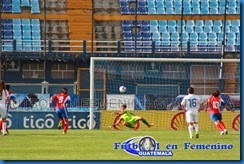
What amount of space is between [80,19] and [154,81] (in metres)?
Result: 13.8

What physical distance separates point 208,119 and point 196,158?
14428 millimetres

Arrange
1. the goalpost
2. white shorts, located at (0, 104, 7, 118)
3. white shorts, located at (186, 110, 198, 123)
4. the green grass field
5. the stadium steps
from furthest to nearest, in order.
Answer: the stadium steps < the goalpost < white shorts, located at (0, 104, 7, 118) < white shorts, located at (186, 110, 198, 123) < the green grass field

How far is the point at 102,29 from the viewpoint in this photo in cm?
4469

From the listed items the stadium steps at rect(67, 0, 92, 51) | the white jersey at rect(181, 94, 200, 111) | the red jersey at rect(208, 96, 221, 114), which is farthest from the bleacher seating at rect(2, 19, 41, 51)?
the white jersey at rect(181, 94, 200, 111)

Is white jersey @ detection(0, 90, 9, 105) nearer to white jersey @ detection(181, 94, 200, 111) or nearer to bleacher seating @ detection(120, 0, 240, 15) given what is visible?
white jersey @ detection(181, 94, 200, 111)

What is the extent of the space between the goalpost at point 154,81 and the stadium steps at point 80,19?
11.8 m

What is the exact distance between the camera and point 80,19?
44.2m

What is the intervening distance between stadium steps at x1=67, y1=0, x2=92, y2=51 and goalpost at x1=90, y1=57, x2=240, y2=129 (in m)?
11.8

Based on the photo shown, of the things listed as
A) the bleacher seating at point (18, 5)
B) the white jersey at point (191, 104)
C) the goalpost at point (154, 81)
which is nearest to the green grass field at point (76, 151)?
the white jersey at point (191, 104)

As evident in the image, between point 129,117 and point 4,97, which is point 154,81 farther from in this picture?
point 4,97

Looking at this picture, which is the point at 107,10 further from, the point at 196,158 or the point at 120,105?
the point at 196,158

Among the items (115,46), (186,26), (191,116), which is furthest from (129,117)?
(186,26)

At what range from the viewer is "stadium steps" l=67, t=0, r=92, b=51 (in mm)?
43906

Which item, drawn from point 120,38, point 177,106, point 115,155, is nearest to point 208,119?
point 177,106
